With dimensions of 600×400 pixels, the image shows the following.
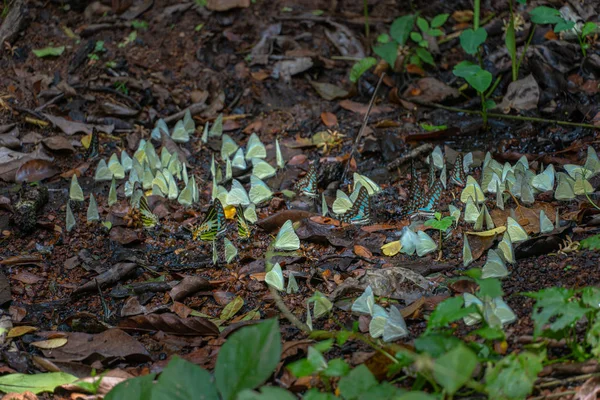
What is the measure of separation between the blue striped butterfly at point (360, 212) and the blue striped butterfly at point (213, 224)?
2.25 ft

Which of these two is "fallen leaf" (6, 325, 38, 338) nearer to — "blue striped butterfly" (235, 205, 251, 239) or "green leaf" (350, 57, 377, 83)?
"blue striped butterfly" (235, 205, 251, 239)

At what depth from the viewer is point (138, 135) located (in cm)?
516

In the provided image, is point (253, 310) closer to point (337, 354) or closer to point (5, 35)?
point (337, 354)

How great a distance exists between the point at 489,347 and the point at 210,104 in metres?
3.69

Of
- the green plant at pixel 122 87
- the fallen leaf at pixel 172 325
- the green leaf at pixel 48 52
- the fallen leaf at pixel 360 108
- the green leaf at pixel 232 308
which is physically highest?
the green leaf at pixel 48 52

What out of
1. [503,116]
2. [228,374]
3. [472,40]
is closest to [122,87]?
[472,40]

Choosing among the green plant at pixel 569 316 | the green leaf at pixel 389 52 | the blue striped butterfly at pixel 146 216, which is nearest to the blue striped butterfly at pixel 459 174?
the green leaf at pixel 389 52

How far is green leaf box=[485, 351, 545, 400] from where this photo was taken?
2031mm

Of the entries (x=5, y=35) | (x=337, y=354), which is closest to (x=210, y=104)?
(x=5, y=35)

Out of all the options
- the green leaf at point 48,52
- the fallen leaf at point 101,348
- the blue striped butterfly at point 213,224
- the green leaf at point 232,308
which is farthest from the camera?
the green leaf at point 48,52

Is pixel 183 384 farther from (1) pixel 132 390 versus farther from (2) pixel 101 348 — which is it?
(2) pixel 101 348

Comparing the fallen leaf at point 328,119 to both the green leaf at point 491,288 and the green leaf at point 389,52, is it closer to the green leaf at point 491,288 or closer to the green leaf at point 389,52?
the green leaf at point 389,52

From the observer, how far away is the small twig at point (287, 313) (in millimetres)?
2857

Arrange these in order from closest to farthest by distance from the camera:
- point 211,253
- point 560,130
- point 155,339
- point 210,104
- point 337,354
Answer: point 337,354 < point 155,339 < point 211,253 < point 560,130 < point 210,104
